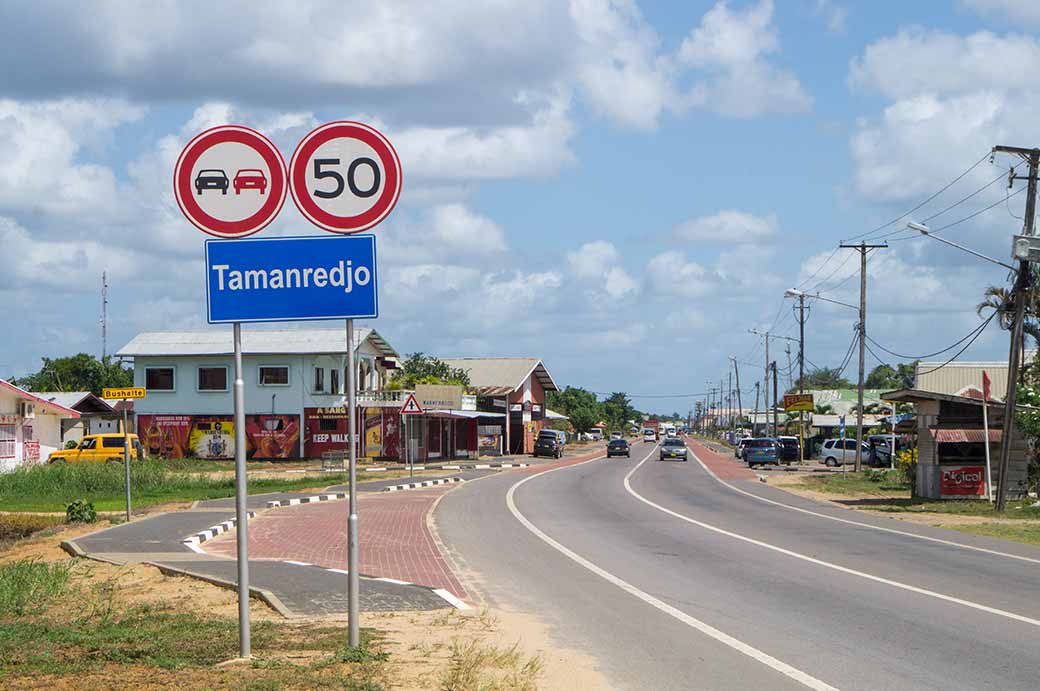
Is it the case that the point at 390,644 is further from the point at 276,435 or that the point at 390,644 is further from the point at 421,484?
the point at 276,435

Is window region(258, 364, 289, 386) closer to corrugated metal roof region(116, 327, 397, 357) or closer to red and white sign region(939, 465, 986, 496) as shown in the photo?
corrugated metal roof region(116, 327, 397, 357)

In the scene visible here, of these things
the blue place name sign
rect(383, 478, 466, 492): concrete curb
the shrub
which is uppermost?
the blue place name sign

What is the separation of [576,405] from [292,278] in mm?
145759

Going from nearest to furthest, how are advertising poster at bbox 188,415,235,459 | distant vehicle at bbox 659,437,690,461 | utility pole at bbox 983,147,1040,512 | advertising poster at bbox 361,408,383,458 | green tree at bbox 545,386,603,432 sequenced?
utility pole at bbox 983,147,1040,512, advertising poster at bbox 188,415,235,459, advertising poster at bbox 361,408,383,458, distant vehicle at bbox 659,437,690,461, green tree at bbox 545,386,603,432

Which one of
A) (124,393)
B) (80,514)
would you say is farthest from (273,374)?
(124,393)

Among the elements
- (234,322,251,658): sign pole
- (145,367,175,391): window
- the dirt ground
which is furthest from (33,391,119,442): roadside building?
(234,322,251,658): sign pole

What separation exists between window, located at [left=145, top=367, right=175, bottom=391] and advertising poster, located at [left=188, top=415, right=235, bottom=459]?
231cm

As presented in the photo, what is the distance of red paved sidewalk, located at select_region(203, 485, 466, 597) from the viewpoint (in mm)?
15156

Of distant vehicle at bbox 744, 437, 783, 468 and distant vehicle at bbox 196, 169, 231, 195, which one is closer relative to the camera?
distant vehicle at bbox 196, 169, 231, 195

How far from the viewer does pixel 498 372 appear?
9206 cm

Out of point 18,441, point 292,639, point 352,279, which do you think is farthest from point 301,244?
point 18,441

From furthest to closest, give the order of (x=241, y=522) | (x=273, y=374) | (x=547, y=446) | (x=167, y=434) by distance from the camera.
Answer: (x=547, y=446) → (x=167, y=434) → (x=273, y=374) → (x=241, y=522)

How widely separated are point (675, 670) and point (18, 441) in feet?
137

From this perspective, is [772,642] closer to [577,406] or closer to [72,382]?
[72,382]
